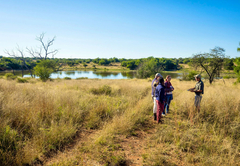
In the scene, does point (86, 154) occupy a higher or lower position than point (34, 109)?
lower

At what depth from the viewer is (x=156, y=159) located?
9.29ft

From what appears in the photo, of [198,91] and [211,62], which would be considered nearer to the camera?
[198,91]

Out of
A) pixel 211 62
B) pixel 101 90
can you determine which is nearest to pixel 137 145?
pixel 101 90

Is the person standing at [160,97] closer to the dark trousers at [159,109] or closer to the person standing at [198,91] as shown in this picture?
the dark trousers at [159,109]

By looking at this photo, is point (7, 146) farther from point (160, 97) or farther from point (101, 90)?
point (101, 90)

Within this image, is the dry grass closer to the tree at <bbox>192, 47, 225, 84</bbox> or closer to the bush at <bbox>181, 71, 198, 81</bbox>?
the tree at <bbox>192, 47, 225, 84</bbox>

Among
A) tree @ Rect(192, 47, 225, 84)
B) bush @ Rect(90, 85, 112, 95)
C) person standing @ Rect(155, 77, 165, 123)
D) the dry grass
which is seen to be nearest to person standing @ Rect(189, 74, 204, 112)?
the dry grass

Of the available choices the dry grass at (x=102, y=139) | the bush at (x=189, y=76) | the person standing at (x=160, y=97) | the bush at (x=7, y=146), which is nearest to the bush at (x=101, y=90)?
the dry grass at (x=102, y=139)

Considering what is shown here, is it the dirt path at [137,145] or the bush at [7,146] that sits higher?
the bush at [7,146]

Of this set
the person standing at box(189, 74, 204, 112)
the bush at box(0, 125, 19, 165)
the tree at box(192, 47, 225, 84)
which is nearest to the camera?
the bush at box(0, 125, 19, 165)

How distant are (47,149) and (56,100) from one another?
2.62 metres

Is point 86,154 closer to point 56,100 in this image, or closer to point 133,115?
point 133,115

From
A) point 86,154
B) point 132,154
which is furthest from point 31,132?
point 132,154

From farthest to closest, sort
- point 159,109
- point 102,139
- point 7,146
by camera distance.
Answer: point 159,109, point 102,139, point 7,146
